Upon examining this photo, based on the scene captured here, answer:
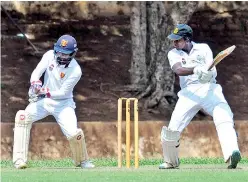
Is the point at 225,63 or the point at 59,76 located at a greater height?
the point at 225,63

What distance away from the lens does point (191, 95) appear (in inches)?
608

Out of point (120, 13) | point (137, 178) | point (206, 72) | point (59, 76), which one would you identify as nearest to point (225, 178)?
point (137, 178)

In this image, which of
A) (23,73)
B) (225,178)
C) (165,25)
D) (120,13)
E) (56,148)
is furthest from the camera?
(120,13)

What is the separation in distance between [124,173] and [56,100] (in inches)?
78.3

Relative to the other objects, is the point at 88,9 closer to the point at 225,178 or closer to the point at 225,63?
the point at 225,63

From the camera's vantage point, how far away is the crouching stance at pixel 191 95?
1523cm

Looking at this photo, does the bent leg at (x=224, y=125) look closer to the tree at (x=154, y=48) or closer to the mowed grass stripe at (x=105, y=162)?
the mowed grass stripe at (x=105, y=162)

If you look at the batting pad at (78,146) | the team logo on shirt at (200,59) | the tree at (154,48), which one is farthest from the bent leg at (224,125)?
the tree at (154,48)

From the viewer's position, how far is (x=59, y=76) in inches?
626

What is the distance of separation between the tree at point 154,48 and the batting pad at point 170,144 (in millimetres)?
5499

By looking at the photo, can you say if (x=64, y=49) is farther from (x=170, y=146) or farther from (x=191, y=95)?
(x=170, y=146)

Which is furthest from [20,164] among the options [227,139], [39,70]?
→ [227,139]

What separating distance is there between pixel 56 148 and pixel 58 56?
12.0ft

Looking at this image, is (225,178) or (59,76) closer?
(225,178)
